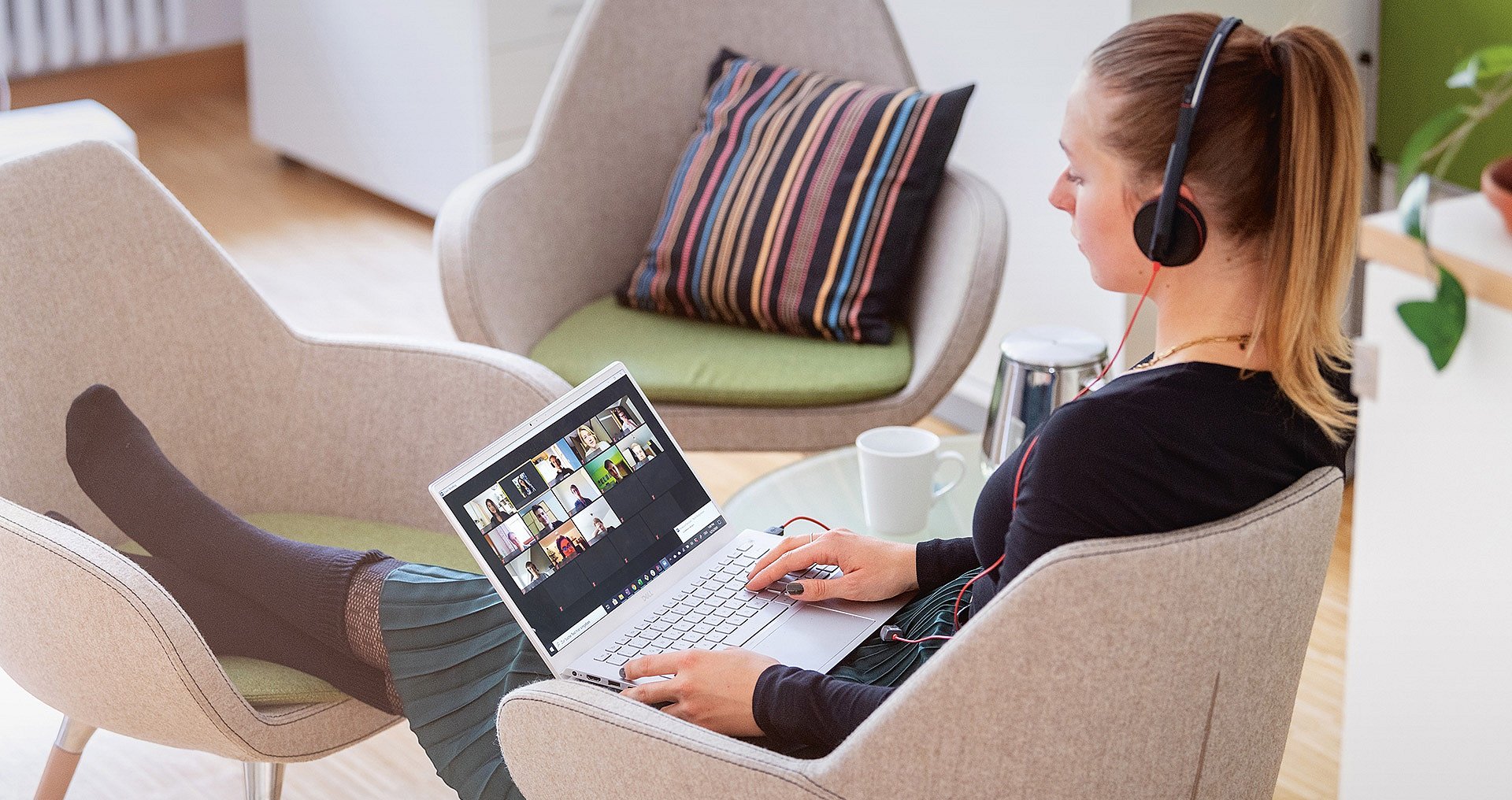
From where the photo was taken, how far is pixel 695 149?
7.80 ft

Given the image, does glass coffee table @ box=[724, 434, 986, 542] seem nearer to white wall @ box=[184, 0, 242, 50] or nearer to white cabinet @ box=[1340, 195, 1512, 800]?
white cabinet @ box=[1340, 195, 1512, 800]

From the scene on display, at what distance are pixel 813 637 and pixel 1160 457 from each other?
40 cm

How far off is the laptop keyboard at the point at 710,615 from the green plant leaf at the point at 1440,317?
0.63 metres

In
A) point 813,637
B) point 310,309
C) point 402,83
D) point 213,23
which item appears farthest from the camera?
point 213,23

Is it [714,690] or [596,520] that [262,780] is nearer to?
[596,520]

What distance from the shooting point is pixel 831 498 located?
5.80ft

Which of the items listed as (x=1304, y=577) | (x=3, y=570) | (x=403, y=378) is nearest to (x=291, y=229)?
(x=403, y=378)

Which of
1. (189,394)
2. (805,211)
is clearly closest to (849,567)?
(189,394)

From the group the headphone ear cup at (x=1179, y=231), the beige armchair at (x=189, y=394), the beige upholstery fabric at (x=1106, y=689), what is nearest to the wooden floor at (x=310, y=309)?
the beige armchair at (x=189, y=394)

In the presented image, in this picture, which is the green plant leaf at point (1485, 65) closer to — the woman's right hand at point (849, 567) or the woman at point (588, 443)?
the woman's right hand at point (849, 567)

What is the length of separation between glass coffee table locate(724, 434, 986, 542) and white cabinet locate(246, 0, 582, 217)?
189 cm

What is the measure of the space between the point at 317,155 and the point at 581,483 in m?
2.90

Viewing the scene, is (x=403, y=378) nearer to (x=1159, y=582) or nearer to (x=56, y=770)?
(x=56, y=770)

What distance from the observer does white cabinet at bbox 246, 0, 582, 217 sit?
3447 millimetres
